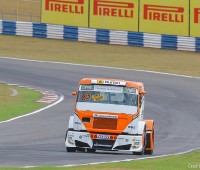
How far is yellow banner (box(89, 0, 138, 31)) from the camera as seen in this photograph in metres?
53.5

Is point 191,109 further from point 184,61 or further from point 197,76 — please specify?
point 184,61

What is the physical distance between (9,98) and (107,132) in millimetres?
14035

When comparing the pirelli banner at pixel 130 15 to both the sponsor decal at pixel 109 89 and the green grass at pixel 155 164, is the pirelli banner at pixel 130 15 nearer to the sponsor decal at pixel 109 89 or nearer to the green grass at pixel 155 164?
the sponsor decal at pixel 109 89

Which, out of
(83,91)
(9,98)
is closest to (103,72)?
(9,98)

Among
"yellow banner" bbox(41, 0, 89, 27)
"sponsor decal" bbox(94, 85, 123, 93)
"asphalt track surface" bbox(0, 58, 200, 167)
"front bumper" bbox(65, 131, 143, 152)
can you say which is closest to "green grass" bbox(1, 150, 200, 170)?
"asphalt track surface" bbox(0, 58, 200, 167)

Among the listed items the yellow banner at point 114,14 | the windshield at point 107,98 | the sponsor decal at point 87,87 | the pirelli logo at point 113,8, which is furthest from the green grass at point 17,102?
the pirelli logo at point 113,8

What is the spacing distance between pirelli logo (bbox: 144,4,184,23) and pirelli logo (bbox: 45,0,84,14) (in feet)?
13.6

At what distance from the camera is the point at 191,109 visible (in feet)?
124

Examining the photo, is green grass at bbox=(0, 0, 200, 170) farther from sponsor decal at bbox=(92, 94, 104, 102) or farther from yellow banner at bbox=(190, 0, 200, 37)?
Result: sponsor decal at bbox=(92, 94, 104, 102)

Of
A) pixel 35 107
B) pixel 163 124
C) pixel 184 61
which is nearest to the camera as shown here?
pixel 163 124

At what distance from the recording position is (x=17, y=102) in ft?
127

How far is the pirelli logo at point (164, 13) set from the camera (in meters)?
52.3

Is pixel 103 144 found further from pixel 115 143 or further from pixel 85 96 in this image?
pixel 85 96

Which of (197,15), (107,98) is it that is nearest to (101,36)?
(197,15)
